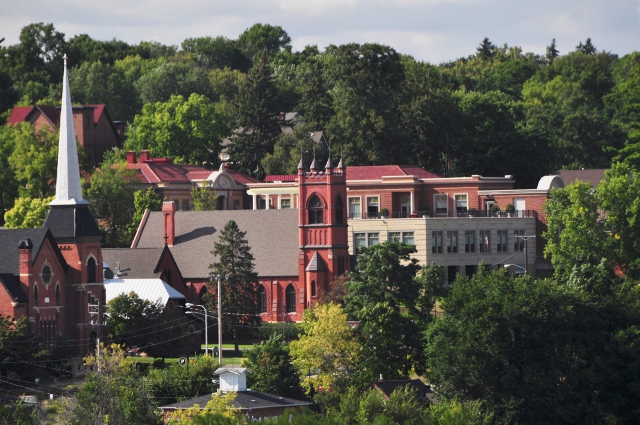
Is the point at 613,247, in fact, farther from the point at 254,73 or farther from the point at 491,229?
the point at 254,73

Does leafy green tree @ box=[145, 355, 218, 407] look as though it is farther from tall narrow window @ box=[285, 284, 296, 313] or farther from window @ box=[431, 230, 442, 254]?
window @ box=[431, 230, 442, 254]

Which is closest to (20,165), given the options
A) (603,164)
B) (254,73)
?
(254,73)

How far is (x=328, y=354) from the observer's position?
92.6 m

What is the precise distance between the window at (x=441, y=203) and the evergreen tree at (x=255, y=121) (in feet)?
92.9

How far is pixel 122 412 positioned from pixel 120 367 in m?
8.43

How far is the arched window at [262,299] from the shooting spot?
4857 inches

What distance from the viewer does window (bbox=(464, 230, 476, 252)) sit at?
12406 centimetres

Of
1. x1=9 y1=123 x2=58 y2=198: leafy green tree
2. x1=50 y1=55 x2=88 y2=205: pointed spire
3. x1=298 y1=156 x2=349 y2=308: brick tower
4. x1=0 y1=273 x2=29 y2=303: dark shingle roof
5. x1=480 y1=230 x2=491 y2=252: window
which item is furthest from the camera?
x1=9 y1=123 x2=58 y2=198: leafy green tree

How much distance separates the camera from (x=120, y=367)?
284ft

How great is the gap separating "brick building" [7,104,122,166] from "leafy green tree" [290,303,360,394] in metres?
65.8

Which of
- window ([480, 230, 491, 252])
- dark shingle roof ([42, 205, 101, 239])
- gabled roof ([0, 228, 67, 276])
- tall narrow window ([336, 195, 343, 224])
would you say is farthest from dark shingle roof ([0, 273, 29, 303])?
window ([480, 230, 491, 252])

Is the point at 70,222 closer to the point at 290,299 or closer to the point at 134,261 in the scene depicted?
the point at 134,261

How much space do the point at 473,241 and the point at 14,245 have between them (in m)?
36.7

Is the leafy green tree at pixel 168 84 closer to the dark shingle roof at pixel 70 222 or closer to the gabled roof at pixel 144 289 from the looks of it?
the gabled roof at pixel 144 289
